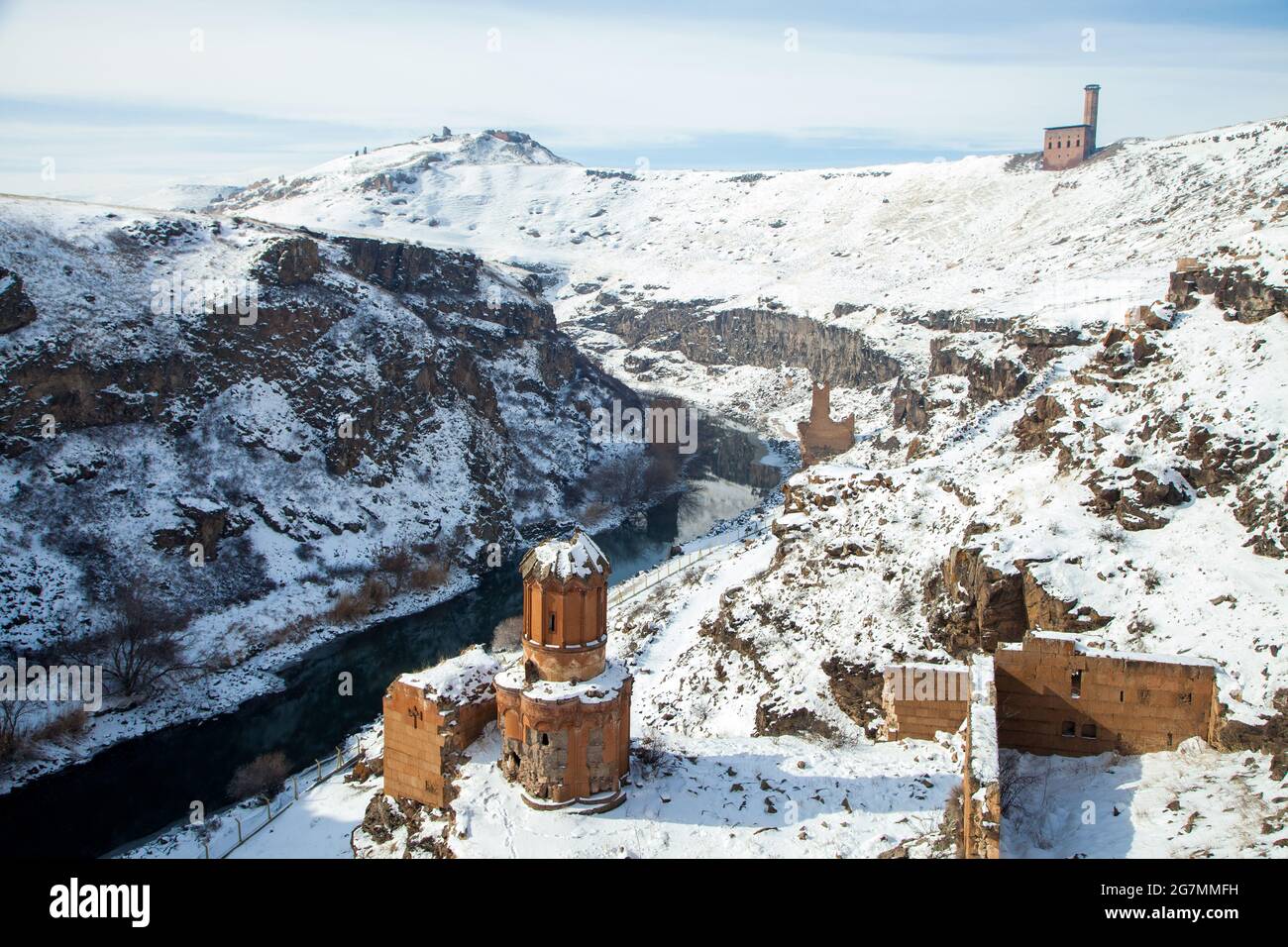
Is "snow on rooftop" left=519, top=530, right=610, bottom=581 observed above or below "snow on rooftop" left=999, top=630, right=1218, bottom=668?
above

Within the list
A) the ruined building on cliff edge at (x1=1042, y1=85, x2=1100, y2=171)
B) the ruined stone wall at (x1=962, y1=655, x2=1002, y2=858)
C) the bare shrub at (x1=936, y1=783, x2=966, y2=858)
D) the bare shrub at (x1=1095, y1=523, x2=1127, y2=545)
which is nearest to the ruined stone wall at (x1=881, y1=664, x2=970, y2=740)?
the ruined stone wall at (x1=962, y1=655, x2=1002, y2=858)

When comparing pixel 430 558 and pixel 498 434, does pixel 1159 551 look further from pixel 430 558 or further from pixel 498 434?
pixel 498 434

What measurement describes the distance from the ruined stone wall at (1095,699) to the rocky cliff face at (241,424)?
41718mm

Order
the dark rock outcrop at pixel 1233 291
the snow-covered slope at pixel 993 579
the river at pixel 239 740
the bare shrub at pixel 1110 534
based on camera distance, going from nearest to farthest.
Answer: the snow-covered slope at pixel 993 579, the bare shrub at pixel 1110 534, the river at pixel 239 740, the dark rock outcrop at pixel 1233 291

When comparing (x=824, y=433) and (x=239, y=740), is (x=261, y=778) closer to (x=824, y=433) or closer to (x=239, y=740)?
(x=239, y=740)

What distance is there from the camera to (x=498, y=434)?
8731 centimetres

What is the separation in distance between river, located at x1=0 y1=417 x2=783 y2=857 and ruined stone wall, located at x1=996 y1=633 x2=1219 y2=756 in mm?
29905

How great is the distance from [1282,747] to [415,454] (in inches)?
2540

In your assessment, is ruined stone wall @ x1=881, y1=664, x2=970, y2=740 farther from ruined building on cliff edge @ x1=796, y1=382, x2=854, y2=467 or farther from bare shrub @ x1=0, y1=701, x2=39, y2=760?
ruined building on cliff edge @ x1=796, y1=382, x2=854, y2=467

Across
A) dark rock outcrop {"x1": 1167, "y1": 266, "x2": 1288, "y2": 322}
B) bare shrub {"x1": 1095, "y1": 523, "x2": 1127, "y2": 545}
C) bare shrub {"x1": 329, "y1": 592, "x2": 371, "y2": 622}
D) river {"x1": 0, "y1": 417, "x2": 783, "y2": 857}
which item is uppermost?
dark rock outcrop {"x1": 1167, "y1": 266, "x2": 1288, "y2": 322}

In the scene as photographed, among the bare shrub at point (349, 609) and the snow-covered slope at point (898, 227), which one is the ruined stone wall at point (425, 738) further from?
the snow-covered slope at point (898, 227)

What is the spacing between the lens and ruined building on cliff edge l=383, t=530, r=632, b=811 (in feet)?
84.0

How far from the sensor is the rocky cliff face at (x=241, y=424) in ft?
186

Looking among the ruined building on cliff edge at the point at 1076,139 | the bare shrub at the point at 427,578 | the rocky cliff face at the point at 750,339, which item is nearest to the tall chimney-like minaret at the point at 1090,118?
the ruined building on cliff edge at the point at 1076,139
